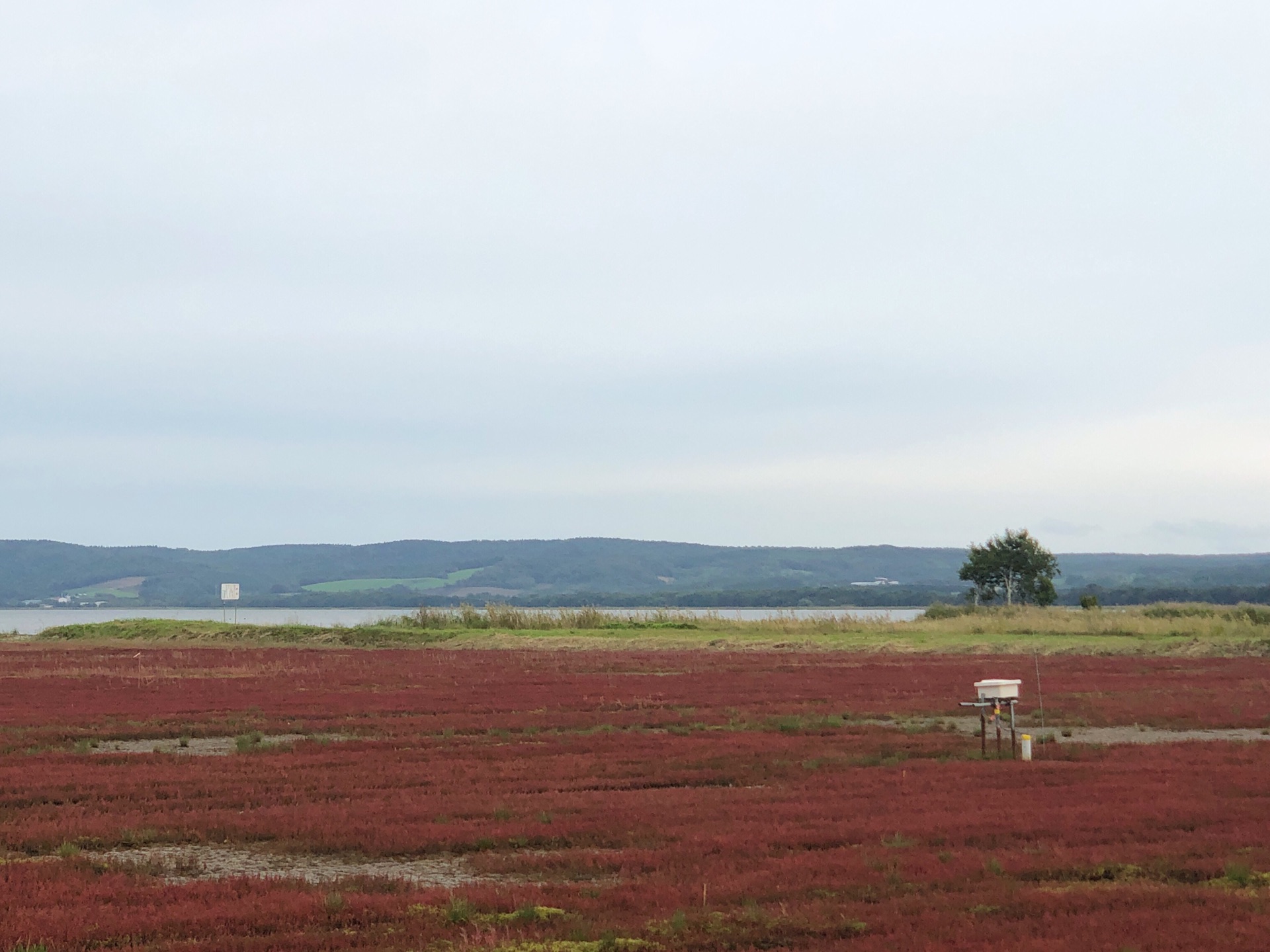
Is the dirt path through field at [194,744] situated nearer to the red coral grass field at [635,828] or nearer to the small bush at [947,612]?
the red coral grass field at [635,828]

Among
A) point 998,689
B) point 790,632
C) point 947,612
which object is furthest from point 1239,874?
point 947,612

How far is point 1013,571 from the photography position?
316ft

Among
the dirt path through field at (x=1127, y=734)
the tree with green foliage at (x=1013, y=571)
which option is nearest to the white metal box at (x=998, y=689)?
the dirt path through field at (x=1127, y=734)

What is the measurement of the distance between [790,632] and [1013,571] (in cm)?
3703

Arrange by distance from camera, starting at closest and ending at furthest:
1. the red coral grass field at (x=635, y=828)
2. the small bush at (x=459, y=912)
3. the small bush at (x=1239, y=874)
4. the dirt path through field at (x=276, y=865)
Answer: the red coral grass field at (x=635, y=828)
the small bush at (x=459, y=912)
the small bush at (x=1239, y=874)
the dirt path through field at (x=276, y=865)

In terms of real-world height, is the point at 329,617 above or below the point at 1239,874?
below

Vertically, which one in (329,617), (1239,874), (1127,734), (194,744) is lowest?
(329,617)

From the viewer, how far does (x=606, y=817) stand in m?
14.0

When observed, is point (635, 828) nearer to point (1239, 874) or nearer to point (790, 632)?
point (1239, 874)

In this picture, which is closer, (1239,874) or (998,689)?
(1239,874)

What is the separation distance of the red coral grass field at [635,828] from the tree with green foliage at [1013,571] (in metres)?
68.7

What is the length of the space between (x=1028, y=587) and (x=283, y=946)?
94.3 m

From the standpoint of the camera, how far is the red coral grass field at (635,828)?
9.09 metres

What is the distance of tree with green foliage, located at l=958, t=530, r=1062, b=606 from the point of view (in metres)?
95.7
